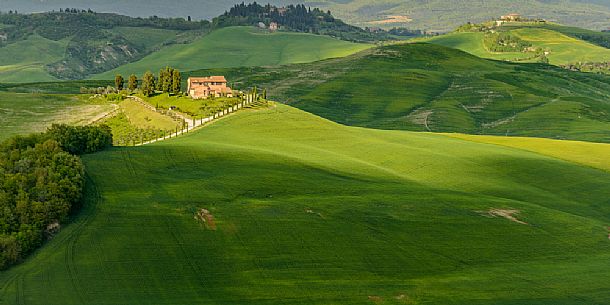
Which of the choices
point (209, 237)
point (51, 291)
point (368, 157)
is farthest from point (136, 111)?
point (51, 291)

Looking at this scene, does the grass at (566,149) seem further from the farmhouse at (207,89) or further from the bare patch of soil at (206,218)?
the bare patch of soil at (206,218)

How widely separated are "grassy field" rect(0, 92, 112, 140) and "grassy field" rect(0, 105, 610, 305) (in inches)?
2104

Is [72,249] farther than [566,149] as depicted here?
No

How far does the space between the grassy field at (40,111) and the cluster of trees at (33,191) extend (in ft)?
186

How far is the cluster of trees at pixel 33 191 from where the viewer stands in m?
63.5

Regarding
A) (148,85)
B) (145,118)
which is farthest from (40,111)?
(145,118)

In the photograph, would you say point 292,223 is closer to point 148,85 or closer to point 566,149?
point 566,149

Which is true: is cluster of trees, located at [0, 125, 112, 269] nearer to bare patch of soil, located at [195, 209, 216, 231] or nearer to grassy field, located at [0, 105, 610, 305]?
grassy field, located at [0, 105, 610, 305]

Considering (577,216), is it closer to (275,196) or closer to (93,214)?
(275,196)

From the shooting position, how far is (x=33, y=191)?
69.2 m

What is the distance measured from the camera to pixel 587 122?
646ft

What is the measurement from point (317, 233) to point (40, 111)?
104876 mm

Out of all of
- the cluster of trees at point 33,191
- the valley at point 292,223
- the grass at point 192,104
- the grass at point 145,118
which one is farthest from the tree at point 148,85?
the cluster of trees at point 33,191

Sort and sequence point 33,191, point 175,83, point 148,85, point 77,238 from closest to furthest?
point 77,238, point 33,191, point 148,85, point 175,83
